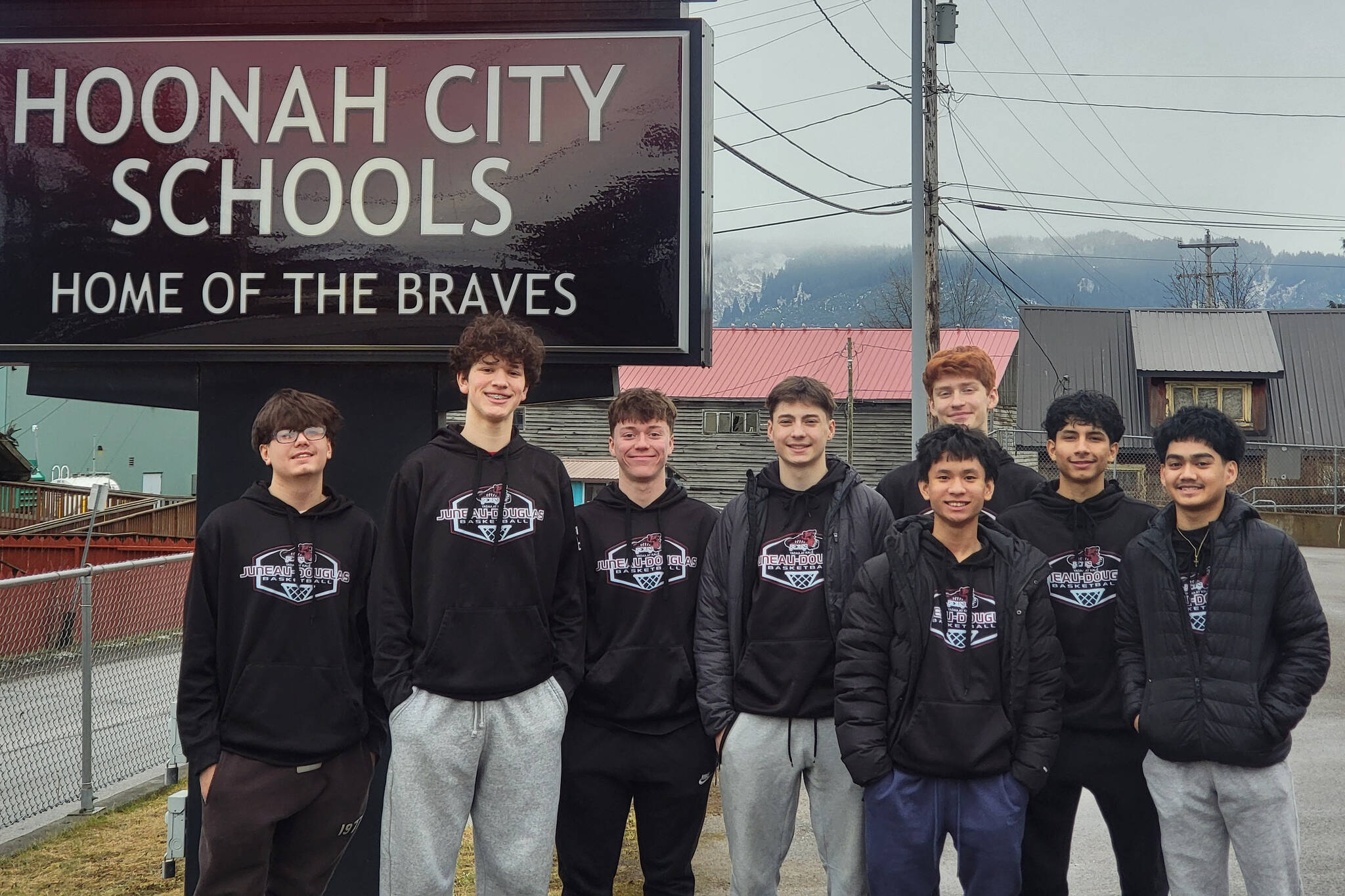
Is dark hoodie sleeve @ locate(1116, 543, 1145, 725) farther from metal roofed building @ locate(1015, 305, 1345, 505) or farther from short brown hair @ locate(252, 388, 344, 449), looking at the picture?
metal roofed building @ locate(1015, 305, 1345, 505)

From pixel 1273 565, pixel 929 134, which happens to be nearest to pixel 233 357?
pixel 1273 565

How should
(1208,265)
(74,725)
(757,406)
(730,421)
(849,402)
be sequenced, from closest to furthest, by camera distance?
1. (74,725)
2. (849,402)
3. (757,406)
4. (730,421)
5. (1208,265)

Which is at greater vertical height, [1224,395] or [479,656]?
[1224,395]

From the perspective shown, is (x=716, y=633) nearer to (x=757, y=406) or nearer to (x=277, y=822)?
(x=277, y=822)

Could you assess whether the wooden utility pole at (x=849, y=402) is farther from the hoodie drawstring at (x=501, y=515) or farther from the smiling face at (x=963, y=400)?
the hoodie drawstring at (x=501, y=515)

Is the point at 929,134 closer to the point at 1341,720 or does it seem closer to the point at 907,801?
the point at 1341,720

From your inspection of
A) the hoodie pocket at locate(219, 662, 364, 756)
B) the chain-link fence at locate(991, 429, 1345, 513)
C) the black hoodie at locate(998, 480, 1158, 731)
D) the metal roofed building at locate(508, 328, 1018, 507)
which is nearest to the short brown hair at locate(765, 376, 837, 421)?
the black hoodie at locate(998, 480, 1158, 731)

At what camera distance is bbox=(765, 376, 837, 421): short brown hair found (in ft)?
13.2

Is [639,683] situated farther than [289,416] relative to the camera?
Yes

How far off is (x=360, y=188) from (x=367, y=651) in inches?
71.7

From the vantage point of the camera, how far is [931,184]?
644 inches

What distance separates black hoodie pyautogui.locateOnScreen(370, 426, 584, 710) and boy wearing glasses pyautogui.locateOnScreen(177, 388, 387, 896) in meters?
0.19

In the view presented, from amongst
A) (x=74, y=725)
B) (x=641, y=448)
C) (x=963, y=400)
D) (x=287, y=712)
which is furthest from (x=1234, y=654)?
(x=74, y=725)

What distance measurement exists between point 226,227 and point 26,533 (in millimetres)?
14791
